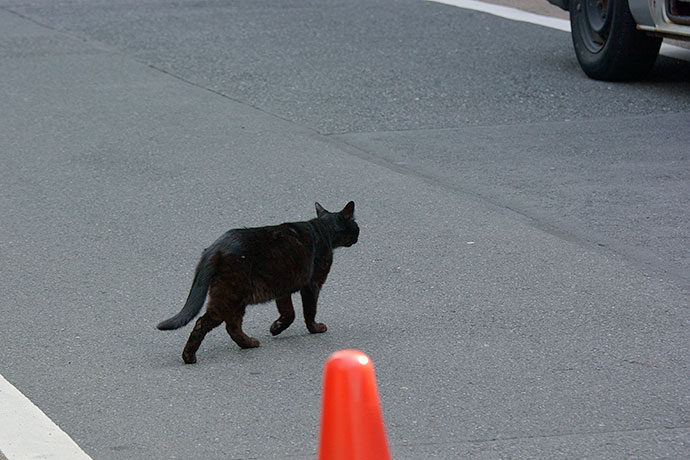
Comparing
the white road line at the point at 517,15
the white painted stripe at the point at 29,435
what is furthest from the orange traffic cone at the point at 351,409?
the white road line at the point at 517,15

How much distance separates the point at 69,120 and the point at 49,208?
2.70 m

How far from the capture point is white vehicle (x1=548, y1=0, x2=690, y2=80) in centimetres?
1046

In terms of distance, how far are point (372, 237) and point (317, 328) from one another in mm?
1625

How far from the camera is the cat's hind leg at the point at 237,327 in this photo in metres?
5.06

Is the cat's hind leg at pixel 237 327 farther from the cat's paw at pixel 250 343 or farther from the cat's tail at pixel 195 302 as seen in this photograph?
the cat's tail at pixel 195 302

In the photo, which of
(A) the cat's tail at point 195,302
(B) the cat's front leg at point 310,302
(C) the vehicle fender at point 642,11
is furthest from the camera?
(C) the vehicle fender at point 642,11

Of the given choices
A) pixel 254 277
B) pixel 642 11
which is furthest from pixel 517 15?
pixel 254 277

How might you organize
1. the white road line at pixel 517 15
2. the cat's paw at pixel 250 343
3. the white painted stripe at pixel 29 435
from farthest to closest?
the white road line at pixel 517 15, the cat's paw at pixel 250 343, the white painted stripe at pixel 29 435

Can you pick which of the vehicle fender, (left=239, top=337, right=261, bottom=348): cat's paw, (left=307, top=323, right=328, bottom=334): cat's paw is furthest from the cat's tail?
the vehicle fender

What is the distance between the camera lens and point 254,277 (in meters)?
5.07

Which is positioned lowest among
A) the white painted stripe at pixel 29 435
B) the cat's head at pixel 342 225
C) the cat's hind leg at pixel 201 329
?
the white painted stripe at pixel 29 435

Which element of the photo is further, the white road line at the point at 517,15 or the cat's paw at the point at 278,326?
the white road line at the point at 517,15

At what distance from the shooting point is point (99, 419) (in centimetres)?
451

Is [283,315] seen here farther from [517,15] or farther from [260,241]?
[517,15]
